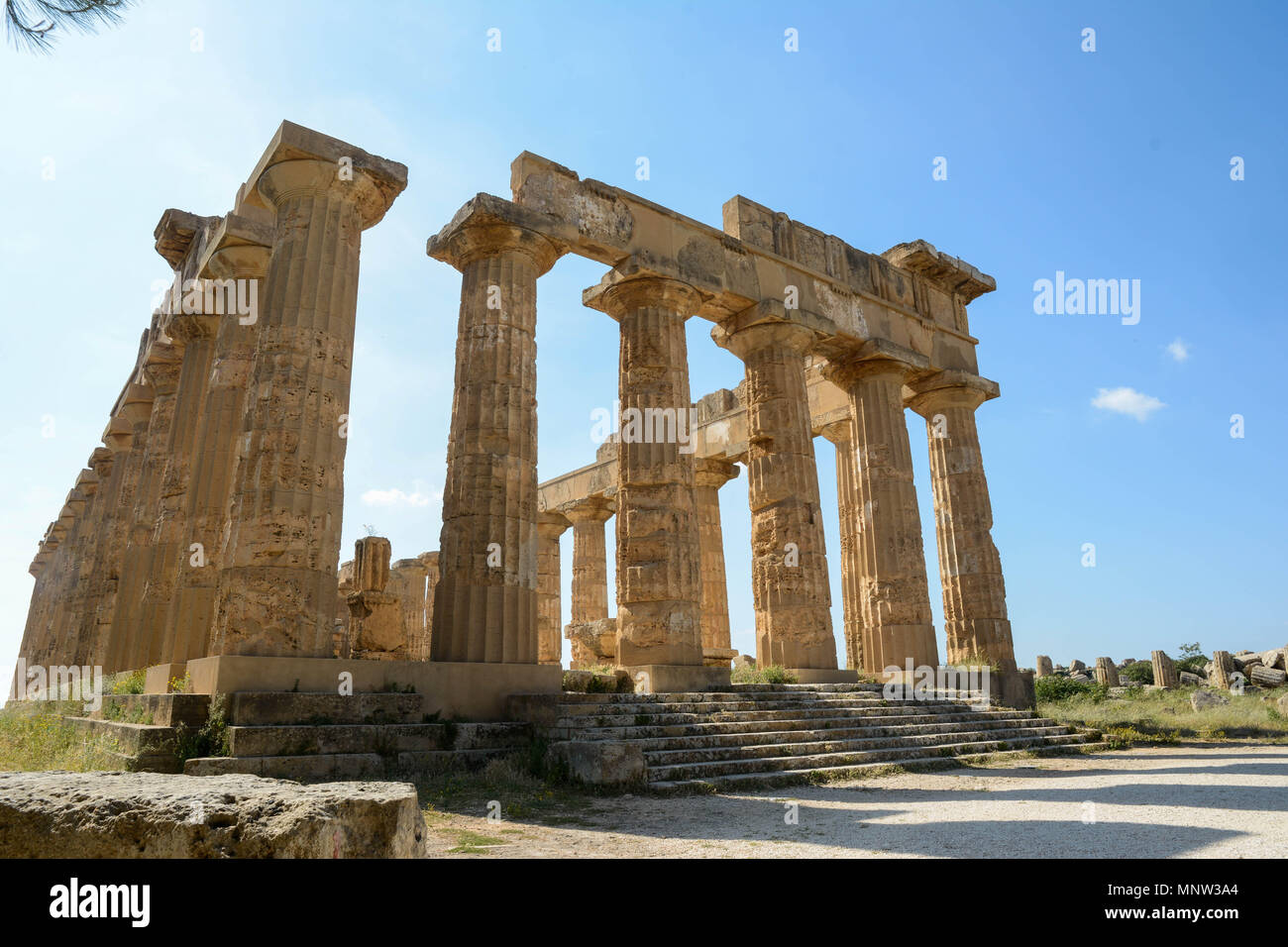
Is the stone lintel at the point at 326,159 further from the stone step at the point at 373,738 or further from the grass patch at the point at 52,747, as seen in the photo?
the grass patch at the point at 52,747

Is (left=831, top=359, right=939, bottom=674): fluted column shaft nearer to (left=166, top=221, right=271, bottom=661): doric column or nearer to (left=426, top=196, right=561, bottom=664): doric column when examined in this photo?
(left=426, top=196, right=561, bottom=664): doric column

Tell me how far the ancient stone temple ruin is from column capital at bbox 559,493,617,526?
3583 mm

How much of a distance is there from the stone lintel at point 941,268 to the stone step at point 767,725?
418 inches

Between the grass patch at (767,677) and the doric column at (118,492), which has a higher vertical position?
the doric column at (118,492)

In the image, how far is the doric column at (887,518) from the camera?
16.5m

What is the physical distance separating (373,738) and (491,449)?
13.8ft

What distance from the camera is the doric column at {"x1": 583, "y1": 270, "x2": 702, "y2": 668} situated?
12.8m

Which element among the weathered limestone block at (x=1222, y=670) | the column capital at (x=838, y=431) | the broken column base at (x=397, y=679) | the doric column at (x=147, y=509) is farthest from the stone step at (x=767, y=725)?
the weathered limestone block at (x=1222, y=670)

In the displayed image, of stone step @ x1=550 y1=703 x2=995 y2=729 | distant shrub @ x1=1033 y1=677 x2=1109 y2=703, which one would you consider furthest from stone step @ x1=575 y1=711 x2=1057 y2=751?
distant shrub @ x1=1033 y1=677 x2=1109 y2=703
